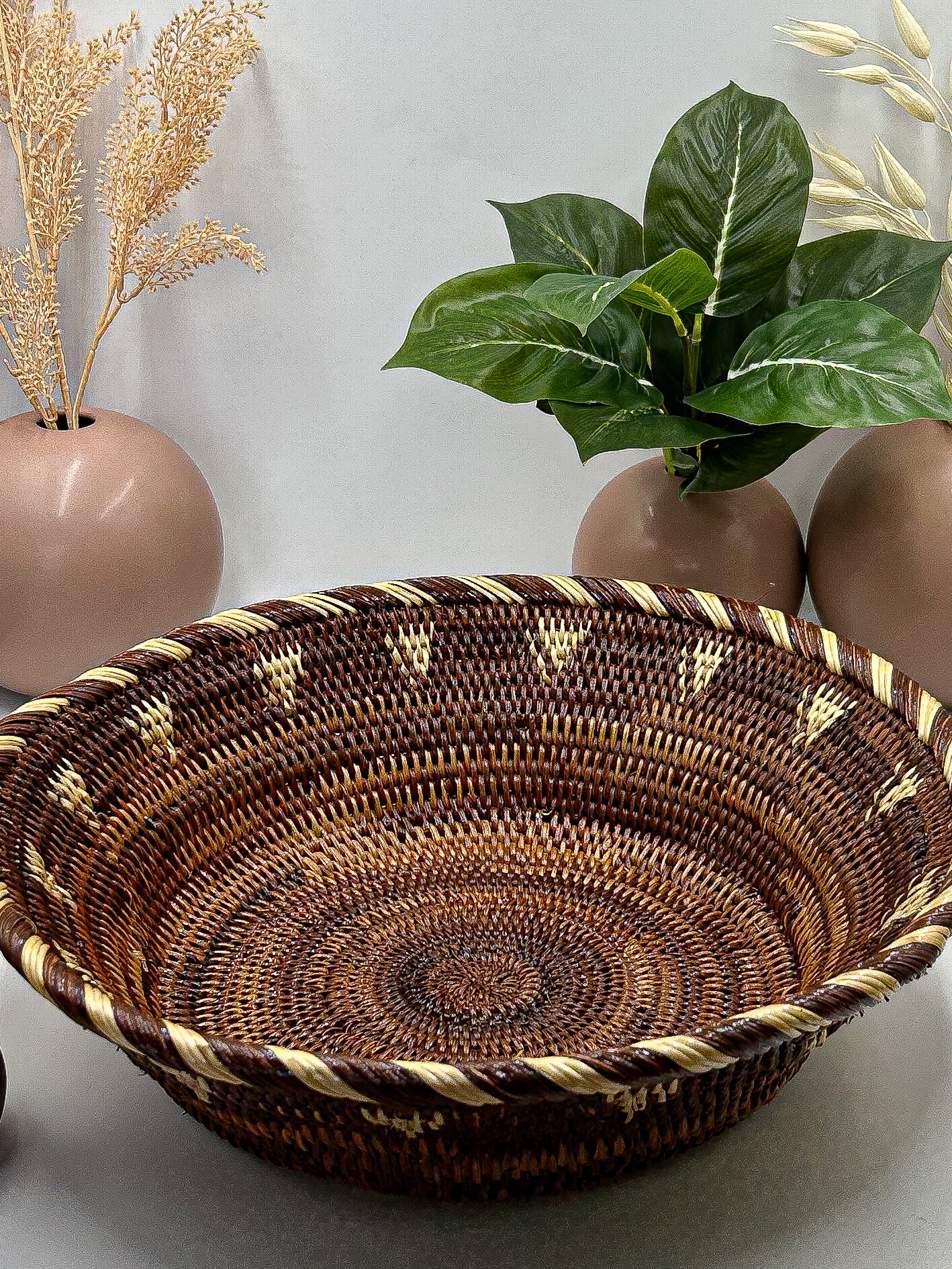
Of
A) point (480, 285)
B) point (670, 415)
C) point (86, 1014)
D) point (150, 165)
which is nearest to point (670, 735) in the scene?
point (670, 415)

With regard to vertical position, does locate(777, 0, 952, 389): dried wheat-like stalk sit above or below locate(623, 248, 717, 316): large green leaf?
above

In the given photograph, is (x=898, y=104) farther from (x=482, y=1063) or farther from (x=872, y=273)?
(x=482, y=1063)

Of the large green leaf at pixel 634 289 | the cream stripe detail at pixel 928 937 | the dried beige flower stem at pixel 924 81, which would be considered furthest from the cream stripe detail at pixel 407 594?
the dried beige flower stem at pixel 924 81

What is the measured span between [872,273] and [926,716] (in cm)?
58

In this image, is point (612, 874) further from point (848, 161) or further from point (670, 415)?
point (848, 161)

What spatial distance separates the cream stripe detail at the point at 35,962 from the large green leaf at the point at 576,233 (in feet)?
3.17

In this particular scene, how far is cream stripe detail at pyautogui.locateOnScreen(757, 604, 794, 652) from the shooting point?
1.27m

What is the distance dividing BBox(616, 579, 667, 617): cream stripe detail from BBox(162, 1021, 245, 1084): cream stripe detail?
71cm

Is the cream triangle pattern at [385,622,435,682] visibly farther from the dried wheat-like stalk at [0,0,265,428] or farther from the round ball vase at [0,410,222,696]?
the dried wheat-like stalk at [0,0,265,428]

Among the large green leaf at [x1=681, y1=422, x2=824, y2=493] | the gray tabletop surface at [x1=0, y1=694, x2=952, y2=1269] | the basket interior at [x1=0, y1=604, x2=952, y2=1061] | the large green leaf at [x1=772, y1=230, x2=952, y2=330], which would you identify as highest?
the large green leaf at [x1=772, y1=230, x2=952, y2=330]

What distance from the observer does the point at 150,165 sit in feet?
5.24

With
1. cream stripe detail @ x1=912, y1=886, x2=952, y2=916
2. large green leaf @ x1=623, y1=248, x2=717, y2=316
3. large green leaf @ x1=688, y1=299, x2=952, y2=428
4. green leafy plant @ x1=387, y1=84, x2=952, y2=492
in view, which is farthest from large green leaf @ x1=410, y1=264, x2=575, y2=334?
cream stripe detail @ x1=912, y1=886, x2=952, y2=916

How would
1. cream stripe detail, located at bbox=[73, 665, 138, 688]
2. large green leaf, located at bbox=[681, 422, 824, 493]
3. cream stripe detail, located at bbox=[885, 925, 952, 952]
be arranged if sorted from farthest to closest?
large green leaf, located at bbox=[681, 422, 824, 493] < cream stripe detail, located at bbox=[73, 665, 138, 688] < cream stripe detail, located at bbox=[885, 925, 952, 952]

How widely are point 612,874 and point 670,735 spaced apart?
0.16m
